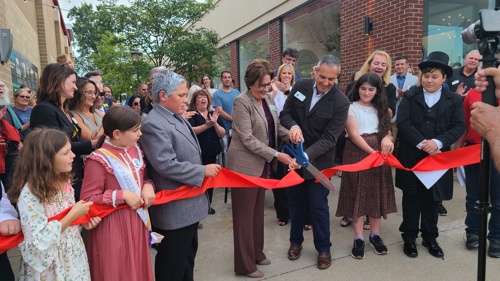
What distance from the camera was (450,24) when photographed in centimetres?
719

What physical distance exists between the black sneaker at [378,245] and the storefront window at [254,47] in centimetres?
930

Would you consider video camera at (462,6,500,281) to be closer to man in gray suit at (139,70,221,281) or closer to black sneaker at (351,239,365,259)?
black sneaker at (351,239,365,259)

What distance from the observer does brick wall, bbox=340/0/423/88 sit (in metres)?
6.66

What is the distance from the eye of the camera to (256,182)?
3096mm

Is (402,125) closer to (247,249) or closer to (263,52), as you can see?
(247,249)

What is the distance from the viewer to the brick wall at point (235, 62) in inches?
574

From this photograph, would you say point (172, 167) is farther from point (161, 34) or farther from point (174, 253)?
point (161, 34)

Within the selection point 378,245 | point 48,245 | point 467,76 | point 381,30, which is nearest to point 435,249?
point 378,245

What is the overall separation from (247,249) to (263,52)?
10.2 meters

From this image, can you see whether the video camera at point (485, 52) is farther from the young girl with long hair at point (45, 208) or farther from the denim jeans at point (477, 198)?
the young girl with long hair at point (45, 208)

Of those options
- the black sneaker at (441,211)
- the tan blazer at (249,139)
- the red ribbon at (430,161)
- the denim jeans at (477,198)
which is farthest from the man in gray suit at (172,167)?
the black sneaker at (441,211)

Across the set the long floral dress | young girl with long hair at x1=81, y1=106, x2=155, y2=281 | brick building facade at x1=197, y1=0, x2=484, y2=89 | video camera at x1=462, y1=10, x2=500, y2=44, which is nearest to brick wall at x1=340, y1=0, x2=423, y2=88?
brick building facade at x1=197, y1=0, x2=484, y2=89

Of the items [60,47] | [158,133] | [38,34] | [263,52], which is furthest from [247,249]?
[60,47]

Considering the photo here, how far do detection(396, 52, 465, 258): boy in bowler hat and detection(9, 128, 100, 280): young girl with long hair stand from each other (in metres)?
3.05
